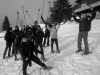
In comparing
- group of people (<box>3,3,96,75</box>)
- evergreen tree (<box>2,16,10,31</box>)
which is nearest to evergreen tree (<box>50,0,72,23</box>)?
group of people (<box>3,3,96,75</box>)

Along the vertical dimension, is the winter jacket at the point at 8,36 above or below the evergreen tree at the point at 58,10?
below

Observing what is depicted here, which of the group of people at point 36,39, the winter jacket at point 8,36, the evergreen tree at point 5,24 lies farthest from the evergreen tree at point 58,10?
the evergreen tree at point 5,24

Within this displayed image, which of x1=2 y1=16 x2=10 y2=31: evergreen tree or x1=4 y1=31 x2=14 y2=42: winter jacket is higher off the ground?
x1=2 y1=16 x2=10 y2=31: evergreen tree

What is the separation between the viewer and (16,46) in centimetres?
569

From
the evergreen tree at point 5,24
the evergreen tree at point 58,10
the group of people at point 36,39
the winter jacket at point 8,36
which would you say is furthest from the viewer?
the evergreen tree at point 5,24

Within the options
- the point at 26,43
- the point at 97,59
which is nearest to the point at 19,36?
the point at 26,43

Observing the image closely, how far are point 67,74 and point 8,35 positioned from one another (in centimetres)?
461

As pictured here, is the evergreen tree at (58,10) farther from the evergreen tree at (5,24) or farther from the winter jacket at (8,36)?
the evergreen tree at (5,24)

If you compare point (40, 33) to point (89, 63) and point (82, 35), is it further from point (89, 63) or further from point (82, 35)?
point (89, 63)

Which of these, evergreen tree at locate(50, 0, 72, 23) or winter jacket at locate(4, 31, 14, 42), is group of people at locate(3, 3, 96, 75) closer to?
winter jacket at locate(4, 31, 14, 42)

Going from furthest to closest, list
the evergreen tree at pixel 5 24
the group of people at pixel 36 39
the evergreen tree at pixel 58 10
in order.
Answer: the evergreen tree at pixel 5 24 < the evergreen tree at pixel 58 10 < the group of people at pixel 36 39

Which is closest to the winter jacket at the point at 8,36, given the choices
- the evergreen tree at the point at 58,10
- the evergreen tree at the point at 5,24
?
the evergreen tree at the point at 58,10

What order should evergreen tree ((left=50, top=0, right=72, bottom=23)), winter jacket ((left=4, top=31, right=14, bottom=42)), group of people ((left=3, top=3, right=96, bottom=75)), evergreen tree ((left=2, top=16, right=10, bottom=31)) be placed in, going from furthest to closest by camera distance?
evergreen tree ((left=2, top=16, right=10, bottom=31)) → evergreen tree ((left=50, top=0, right=72, bottom=23)) → winter jacket ((left=4, top=31, right=14, bottom=42)) → group of people ((left=3, top=3, right=96, bottom=75))

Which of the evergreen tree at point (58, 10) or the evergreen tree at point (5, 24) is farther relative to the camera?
the evergreen tree at point (5, 24)
